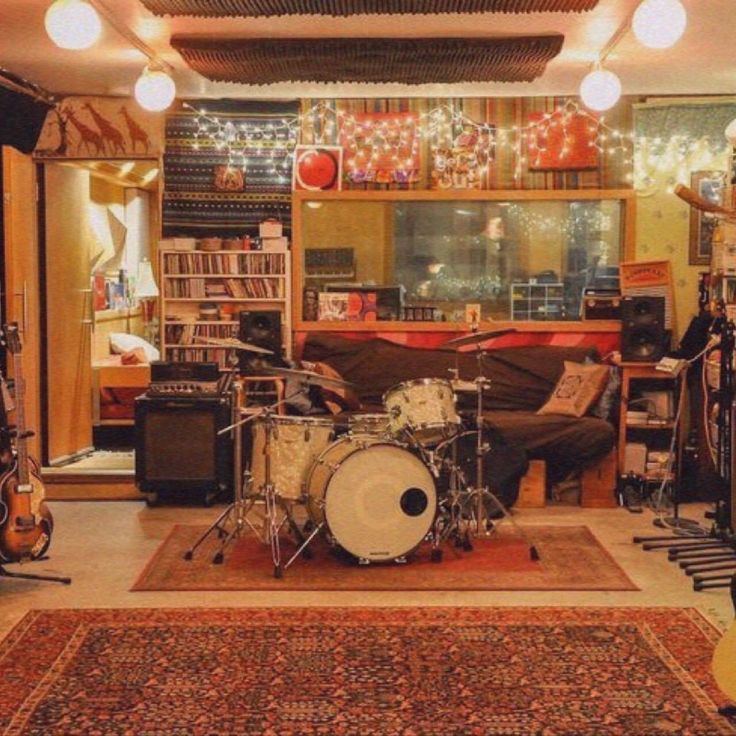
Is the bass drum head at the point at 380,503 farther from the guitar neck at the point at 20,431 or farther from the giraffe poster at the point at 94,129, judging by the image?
the giraffe poster at the point at 94,129

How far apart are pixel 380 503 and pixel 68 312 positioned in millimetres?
3573

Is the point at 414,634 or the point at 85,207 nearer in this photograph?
the point at 414,634

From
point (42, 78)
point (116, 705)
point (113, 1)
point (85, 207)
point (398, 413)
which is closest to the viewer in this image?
point (116, 705)

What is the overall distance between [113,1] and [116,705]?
10.2 feet

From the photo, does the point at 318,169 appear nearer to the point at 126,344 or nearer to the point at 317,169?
the point at 317,169

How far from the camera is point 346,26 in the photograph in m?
5.49

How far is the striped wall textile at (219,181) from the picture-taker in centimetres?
735

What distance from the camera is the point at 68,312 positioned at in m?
7.73

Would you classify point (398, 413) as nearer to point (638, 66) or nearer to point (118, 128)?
point (638, 66)

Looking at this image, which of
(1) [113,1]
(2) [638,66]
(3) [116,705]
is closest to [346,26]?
(1) [113,1]

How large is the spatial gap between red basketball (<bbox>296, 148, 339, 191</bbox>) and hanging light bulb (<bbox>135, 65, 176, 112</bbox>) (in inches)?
63.5

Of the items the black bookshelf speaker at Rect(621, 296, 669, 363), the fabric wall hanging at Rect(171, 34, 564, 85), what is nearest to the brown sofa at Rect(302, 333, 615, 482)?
the black bookshelf speaker at Rect(621, 296, 669, 363)

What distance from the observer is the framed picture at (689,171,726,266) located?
23.5ft

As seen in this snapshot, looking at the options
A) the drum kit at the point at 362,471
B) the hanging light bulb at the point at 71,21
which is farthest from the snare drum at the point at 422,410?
the hanging light bulb at the point at 71,21
